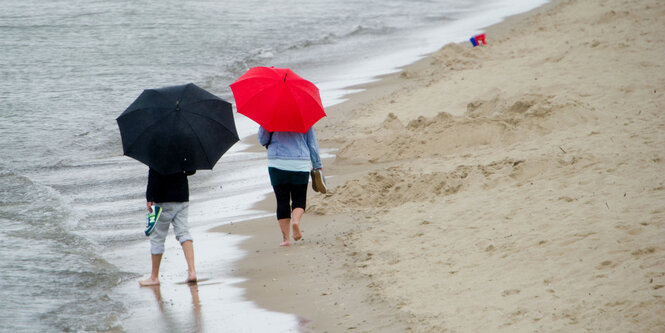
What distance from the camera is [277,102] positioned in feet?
22.7

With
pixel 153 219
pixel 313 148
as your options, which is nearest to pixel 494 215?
pixel 313 148

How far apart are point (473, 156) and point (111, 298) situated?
15.8 feet

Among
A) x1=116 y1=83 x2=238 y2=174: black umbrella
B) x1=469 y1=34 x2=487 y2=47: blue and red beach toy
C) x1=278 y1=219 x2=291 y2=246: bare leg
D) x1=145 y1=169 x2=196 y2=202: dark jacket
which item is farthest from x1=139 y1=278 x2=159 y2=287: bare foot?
x1=469 y1=34 x2=487 y2=47: blue and red beach toy

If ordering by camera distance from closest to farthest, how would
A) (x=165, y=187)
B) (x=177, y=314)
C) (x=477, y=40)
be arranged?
1. (x=177, y=314)
2. (x=165, y=187)
3. (x=477, y=40)

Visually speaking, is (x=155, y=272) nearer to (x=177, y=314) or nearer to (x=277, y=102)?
(x=177, y=314)

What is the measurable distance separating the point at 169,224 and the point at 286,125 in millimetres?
1359

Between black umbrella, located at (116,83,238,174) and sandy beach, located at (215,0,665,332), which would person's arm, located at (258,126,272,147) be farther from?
sandy beach, located at (215,0,665,332)

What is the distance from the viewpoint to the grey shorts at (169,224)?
21.8 feet

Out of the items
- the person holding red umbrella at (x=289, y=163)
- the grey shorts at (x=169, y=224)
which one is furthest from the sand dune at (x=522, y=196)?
the grey shorts at (x=169, y=224)

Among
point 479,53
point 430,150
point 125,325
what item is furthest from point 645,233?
point 479,53

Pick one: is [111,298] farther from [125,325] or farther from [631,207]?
[631,207]

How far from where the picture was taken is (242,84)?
23.2 ft

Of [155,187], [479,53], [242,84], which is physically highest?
[242,84]

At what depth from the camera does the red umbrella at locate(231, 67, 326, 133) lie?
696cm
